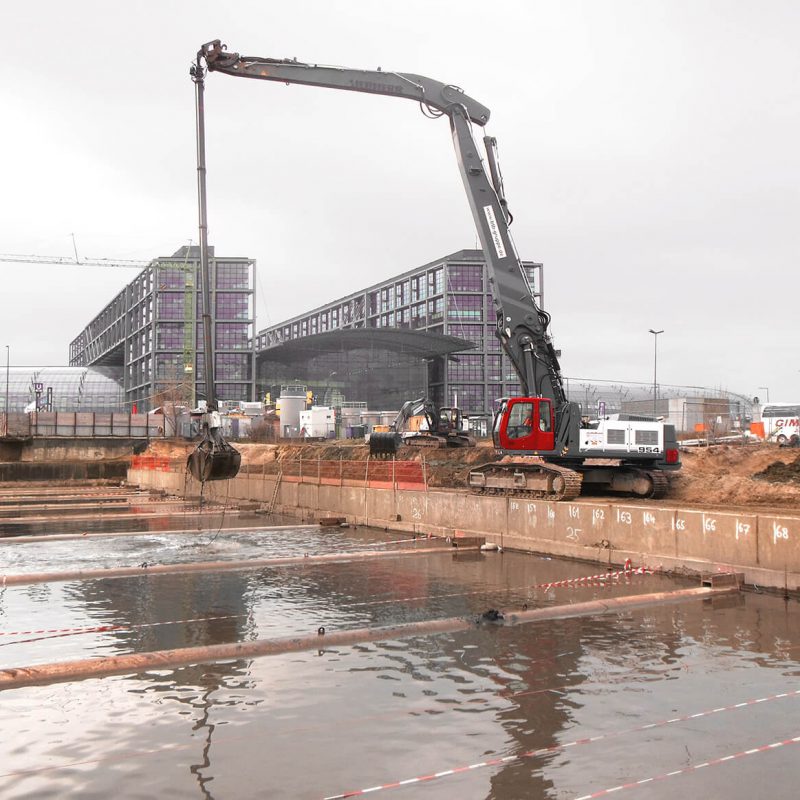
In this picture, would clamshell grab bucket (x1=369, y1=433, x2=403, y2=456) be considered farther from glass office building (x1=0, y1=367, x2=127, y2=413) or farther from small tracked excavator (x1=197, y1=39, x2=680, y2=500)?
glass office building (x1=0, y1=367, x2=127, y2=413)

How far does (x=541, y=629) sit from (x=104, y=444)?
198 ft

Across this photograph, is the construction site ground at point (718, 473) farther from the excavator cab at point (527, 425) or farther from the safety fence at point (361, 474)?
the excavator cab at point (527, 425)

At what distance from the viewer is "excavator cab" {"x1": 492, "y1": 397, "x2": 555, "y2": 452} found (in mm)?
23906

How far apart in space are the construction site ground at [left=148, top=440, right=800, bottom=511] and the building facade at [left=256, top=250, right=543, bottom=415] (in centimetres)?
5537

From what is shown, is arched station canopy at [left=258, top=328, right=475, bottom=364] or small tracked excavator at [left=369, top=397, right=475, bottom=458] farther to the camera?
arched station canopy at [left=258, top=328, right=475, bottom=364]

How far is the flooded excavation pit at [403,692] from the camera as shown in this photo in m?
6.63

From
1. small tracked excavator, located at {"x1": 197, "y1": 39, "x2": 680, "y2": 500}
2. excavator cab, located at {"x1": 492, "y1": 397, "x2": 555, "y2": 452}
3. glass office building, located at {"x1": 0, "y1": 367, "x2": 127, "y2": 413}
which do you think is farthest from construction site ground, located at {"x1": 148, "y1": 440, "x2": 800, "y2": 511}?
glass office building, located at {"x1": 0, "y1": 367, "x2": 127, "y2": 413}

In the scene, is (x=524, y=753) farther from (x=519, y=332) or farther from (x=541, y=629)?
(x=519, y=332)

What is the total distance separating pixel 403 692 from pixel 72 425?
213 ft

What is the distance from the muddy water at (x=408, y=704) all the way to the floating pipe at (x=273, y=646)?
0.26 metres

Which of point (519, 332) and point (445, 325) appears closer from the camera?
point (519, 332)

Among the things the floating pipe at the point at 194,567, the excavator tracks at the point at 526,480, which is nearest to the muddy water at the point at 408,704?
the floating pipe at the point at 194,567

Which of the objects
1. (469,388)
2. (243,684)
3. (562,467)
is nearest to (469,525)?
(562,467)

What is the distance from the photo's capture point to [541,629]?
11.9 m
